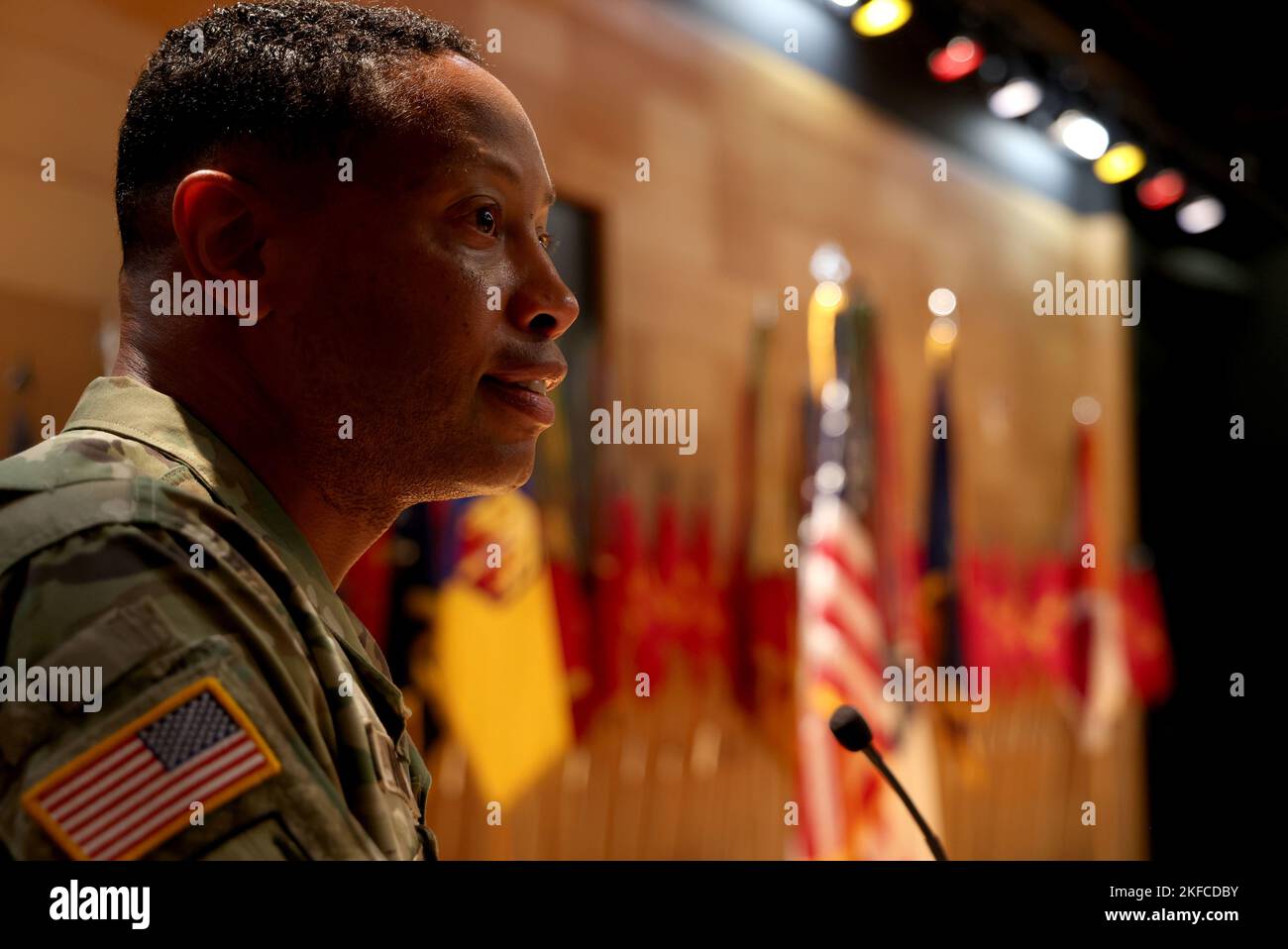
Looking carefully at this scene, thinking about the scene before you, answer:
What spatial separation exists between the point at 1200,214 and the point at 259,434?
847cm

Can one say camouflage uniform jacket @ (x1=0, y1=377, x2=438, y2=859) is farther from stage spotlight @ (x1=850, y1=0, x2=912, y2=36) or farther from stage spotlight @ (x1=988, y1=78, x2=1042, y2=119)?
stage spotlight @ (x1=988, y1=78, x2=1042, y2=119)

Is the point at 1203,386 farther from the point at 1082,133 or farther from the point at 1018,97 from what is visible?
the point at 1018,97

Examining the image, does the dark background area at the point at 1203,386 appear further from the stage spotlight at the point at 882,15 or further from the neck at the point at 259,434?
the neck at the point at 259,434

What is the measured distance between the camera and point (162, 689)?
0.94 m

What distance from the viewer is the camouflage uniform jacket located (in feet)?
3.01

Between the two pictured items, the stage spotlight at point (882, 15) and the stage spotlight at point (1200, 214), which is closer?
the stage spotlight at point (882, 15)

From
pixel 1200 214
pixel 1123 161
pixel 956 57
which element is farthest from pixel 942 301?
pixel 1200 214

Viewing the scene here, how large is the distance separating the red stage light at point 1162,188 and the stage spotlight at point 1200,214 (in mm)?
325

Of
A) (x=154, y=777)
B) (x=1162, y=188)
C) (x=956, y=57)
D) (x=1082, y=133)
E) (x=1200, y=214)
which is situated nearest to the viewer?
(x=154, y=777)

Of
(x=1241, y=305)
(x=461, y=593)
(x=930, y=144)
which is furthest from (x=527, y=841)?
(x=1241, y=305)

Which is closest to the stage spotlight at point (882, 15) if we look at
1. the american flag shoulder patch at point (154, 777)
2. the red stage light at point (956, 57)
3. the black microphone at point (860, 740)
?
the red stage light at point (956, 57)

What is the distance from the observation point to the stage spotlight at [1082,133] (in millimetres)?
7180

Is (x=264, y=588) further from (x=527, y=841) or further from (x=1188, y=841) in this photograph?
(x=1188, y=841)

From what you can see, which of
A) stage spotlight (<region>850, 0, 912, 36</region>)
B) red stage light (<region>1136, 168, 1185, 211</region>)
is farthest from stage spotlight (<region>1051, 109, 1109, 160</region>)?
stage spotlight (<region>850, 0, 912, 36</region>)
